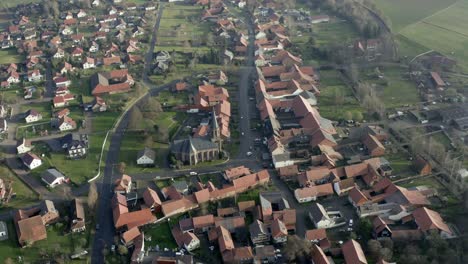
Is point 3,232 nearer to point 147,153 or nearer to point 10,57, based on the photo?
point 147,153

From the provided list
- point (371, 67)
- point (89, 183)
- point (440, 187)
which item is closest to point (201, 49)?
point (371, 67)

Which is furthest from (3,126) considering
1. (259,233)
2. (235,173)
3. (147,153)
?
(259,233)

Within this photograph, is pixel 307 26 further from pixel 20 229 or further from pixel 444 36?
pixel 20 229

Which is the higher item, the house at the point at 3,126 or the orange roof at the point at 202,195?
the orange roof at the point at 202,195

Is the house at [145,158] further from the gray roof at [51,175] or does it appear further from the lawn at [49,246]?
the lawn at [49,246]

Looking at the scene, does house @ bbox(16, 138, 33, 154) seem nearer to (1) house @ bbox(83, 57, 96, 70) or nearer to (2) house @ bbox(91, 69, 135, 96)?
(2) house @ bbox(91, 69, 135, 96)

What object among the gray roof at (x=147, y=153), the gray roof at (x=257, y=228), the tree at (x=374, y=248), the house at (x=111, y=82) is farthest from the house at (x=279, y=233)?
the house at (x=111, y=82)
